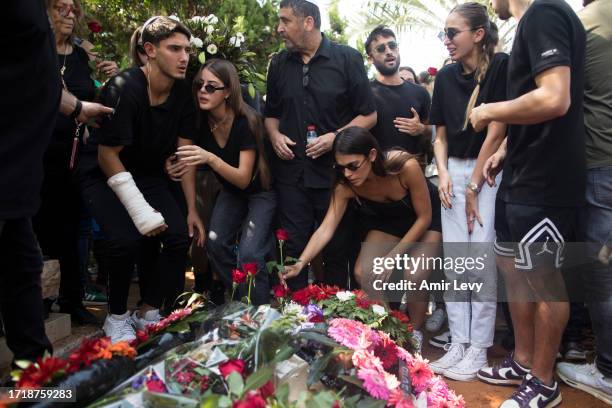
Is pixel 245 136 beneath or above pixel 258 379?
above

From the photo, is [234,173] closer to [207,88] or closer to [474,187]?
[207,88]

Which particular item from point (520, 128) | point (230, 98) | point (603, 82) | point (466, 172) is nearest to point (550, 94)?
point (520, 128)

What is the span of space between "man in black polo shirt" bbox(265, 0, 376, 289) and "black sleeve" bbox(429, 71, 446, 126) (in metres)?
0.47

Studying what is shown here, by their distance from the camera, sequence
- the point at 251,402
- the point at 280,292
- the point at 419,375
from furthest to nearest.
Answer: the point at 280,292 → the point at 419,375 → the point at 251,402

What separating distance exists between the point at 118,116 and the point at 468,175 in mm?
2364

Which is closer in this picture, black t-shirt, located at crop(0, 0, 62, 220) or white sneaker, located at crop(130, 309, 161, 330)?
black t-shirt, located at crop(0, 0, 62, 220)

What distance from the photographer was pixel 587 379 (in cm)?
322

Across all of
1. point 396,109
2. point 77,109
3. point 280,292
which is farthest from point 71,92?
point 396,109

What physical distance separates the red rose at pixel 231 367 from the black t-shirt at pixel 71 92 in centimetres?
275

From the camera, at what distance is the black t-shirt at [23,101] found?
219cm

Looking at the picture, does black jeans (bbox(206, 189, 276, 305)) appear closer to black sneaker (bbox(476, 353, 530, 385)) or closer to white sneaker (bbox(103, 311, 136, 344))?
white sneaker (bbox(103, 311, 136, 344))

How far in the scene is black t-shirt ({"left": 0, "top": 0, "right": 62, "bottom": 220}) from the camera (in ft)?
7.18

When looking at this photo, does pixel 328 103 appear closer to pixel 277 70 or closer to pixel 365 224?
pixel 277 70

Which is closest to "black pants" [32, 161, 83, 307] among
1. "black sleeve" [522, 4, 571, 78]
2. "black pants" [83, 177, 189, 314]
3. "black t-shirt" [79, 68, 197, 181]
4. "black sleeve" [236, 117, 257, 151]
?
"black t-shirt" [79, 68, 197, 181]
